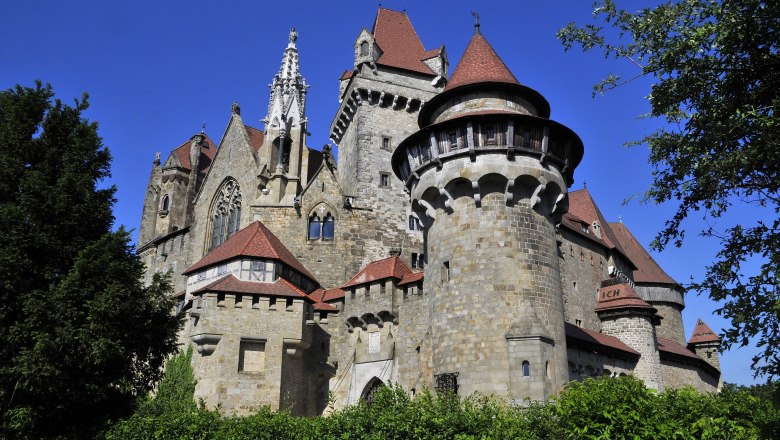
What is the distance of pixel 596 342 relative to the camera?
28.6m

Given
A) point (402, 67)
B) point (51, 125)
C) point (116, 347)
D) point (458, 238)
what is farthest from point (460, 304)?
point (402, 67)

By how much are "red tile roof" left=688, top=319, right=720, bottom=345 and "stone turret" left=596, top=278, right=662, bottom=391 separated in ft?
41.9

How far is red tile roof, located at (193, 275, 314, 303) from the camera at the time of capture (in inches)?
1075

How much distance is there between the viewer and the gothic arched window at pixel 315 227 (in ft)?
118

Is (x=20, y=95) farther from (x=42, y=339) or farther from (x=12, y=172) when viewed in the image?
(x=42, y=339)

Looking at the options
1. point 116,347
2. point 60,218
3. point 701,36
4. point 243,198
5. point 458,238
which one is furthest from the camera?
point 243,198

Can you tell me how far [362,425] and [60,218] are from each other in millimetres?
9764

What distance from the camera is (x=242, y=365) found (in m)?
26.7

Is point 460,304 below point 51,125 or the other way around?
below

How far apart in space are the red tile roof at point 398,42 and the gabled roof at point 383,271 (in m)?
16.6

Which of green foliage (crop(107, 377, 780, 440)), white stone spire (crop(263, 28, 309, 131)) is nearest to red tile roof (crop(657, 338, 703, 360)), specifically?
green foliage (crop(107, 377, 780, 440))

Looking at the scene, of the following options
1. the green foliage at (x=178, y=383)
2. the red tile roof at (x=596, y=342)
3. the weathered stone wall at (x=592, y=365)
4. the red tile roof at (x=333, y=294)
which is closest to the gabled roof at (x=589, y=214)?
the red tile roof at (x=596, y=342)

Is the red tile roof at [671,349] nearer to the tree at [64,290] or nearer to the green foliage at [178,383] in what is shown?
the green foliage at [178,383]

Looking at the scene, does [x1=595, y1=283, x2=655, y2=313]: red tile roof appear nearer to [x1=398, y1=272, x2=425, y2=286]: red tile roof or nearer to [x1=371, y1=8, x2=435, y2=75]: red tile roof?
[x1=398, y1=272, x2=425, y2=286]: red tile roof
